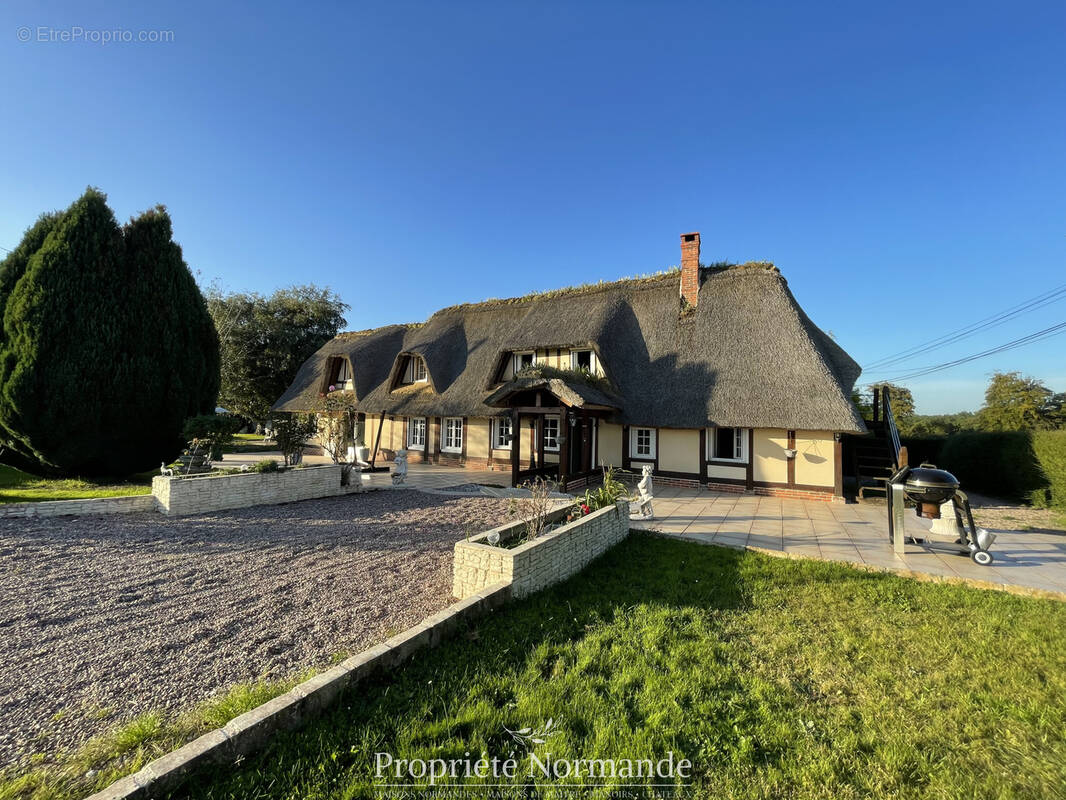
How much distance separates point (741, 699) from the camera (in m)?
3.09

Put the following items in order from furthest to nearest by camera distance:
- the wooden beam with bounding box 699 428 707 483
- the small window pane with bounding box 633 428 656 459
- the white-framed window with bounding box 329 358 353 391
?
the white-framed window with bounding box 329 358 353 391 → the small window pane with bounding box 633 428 656 459 → the wooden beam with bounding box 699 428 707 483

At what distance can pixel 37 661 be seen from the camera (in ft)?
11.5

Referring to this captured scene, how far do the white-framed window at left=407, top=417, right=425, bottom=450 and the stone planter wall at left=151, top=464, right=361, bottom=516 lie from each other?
694cm

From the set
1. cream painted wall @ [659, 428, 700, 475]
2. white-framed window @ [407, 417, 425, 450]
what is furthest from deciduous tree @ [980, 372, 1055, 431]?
white-framed window @ [407, 417, 425, 450]

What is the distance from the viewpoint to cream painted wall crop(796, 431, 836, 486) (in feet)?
35.9

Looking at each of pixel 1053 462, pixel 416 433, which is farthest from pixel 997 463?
pixel 416 433

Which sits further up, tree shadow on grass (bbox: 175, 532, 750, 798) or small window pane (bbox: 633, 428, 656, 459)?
small window pane (bbox: 633, 428, 656, 459)

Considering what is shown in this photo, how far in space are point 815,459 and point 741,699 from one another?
394 inches

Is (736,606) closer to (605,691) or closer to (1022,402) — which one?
(605,691)

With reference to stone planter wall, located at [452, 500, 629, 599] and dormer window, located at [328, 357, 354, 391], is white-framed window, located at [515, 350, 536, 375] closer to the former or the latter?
dormer window, located at [328, 357, 354, 391]

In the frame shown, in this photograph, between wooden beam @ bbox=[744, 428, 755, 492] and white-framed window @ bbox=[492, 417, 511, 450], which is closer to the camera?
wooden beam @ bbox=[744, 428, 755, 492]

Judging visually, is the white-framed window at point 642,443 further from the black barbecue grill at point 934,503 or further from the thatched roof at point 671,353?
the black barbecue grill at point 934,503

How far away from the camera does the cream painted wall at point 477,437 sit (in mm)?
16281

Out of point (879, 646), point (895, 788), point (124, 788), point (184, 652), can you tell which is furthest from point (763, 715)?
point (184, 652)
